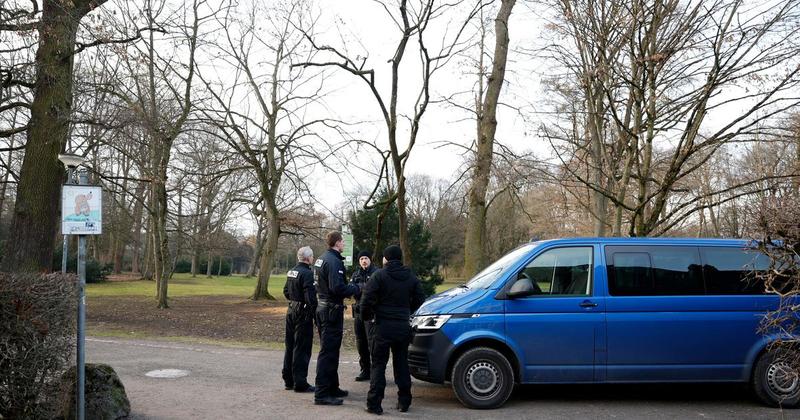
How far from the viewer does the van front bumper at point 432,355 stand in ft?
23.8

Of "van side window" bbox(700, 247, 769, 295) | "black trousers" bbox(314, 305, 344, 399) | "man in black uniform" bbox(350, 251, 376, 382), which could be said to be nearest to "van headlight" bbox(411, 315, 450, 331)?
"black trousers" bbox(314, 305, 344, 399)

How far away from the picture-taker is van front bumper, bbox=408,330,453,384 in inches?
286

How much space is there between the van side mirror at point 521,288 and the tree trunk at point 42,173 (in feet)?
39.0

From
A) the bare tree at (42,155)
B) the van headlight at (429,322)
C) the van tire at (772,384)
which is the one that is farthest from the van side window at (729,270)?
the bare tree at (42,155)

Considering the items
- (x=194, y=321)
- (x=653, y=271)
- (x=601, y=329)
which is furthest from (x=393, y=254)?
(x=194, y=321)

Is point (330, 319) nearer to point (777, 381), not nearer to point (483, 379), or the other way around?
point (483, 379)

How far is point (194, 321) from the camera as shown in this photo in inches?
712

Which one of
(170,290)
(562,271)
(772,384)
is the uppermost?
(562,271)

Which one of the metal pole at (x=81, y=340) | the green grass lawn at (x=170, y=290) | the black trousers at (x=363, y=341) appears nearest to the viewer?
the metal pole at (x=81, y=340)

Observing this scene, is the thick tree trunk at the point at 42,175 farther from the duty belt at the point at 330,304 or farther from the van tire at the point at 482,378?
the van tire at the point at 482,378

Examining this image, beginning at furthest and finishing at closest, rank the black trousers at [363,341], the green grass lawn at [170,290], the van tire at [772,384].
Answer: the green grass lawn at [170,290] → the black trousers at [363,341] → the van tire at [772,384]

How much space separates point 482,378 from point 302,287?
8.35 ft

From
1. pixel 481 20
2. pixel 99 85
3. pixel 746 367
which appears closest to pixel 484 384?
pixel 746 367

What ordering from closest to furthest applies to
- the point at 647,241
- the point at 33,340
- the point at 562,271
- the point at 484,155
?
the point at 33,340 < the point at 562,271 < the point at 647,241 < the point at 484,155
